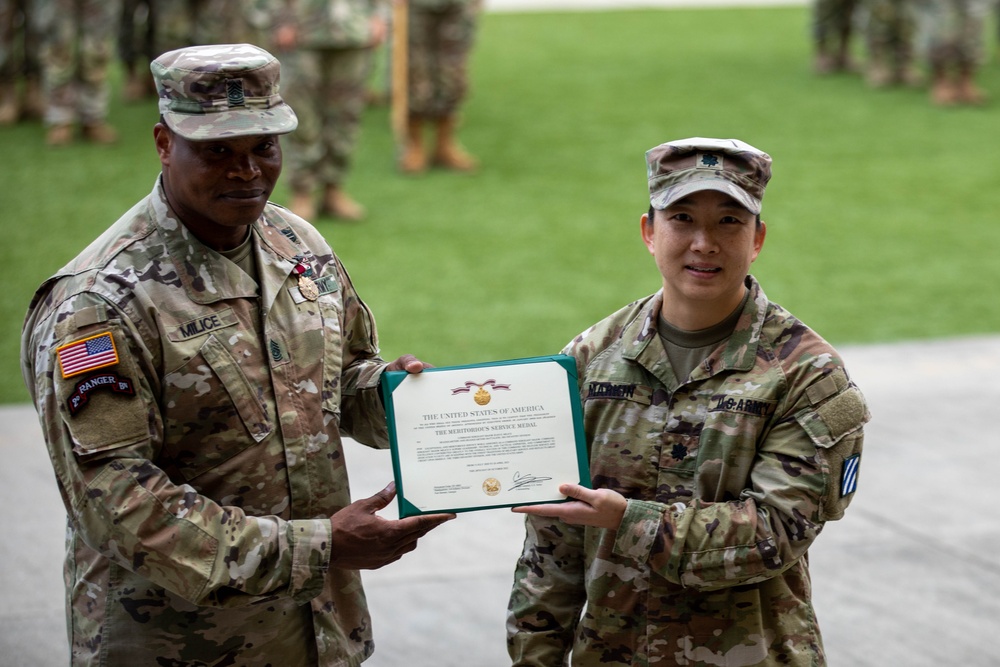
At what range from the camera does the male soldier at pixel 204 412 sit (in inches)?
94.2

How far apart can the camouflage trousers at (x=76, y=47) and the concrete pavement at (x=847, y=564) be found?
471 cm

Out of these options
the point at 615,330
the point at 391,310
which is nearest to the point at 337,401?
the point at 615,330

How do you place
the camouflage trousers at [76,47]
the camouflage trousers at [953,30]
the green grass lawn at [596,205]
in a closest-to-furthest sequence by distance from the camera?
1. the green grass lawn at [596,205]
2. the camouflage trousers at [76,47]
3. the camouflage trousers at [953,30]

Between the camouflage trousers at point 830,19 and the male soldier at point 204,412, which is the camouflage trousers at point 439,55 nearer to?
the camouflage trousers at point 830,19

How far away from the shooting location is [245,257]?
8.82 feet

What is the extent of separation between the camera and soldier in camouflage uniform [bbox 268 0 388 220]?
791 centimetres

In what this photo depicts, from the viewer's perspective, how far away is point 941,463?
5.61 metres

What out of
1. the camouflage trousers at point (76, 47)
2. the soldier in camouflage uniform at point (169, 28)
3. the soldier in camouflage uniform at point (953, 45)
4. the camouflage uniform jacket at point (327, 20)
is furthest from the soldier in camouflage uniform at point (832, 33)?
the camouflage trousers at point (76, 47)

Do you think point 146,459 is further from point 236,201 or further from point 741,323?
point 741,323

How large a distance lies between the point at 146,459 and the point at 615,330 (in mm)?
977

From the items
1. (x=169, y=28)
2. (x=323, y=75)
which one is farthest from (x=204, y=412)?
(x=169, y=28)

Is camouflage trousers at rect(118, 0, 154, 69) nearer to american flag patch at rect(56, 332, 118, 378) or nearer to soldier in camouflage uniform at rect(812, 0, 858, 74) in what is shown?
soldier in camouflage uniform at rect(812, 0, 858, 74)

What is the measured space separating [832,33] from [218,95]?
12.0 meters

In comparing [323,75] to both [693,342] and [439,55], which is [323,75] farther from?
[693,342]
